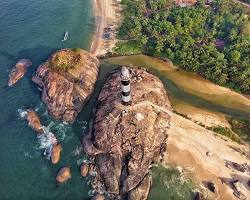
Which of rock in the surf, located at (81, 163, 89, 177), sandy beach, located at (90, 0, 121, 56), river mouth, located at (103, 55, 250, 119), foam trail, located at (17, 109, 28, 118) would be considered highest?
sandy beach, located at (90, 0, 121, 56)

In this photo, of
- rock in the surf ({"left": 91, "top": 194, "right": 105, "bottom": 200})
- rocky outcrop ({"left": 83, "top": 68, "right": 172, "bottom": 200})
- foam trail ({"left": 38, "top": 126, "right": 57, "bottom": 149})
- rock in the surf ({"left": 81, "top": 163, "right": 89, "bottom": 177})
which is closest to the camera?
rock in the surf ({"left": 91, "top": 194, "right": 105, "bottom": 200})

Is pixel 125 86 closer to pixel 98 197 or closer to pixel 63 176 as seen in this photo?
pixel 63 176

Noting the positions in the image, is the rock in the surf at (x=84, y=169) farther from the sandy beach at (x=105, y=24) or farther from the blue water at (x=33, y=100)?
the sandy beach at (x=105, y=24)

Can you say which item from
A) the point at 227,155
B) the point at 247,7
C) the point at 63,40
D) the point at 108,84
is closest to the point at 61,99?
the point at 108,84

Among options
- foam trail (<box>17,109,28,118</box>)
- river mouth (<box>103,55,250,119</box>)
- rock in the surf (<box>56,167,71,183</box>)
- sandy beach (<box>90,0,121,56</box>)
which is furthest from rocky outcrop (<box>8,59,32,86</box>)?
rock in the surf (<box>56,167,71,183</box>)

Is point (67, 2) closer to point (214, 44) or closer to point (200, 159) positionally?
point (214, 44)

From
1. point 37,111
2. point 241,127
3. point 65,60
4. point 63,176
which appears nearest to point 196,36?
point 241,127

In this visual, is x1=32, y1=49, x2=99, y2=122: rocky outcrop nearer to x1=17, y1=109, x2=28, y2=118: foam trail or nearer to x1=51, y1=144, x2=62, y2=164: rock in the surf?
x1=17, y1=109, x2=28, y2=118: foam trail
